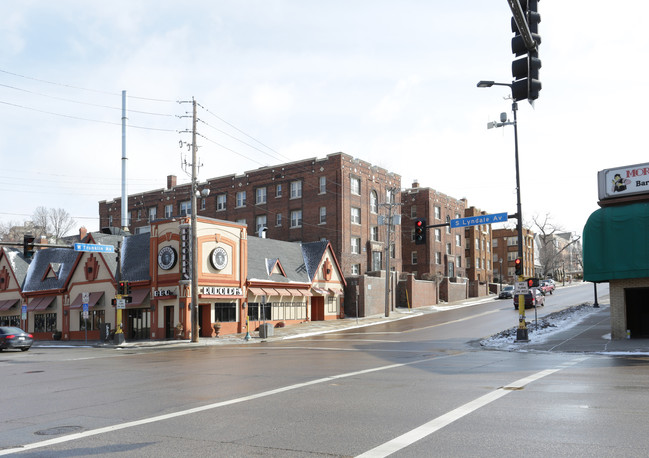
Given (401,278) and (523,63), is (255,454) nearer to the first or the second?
(523,63)

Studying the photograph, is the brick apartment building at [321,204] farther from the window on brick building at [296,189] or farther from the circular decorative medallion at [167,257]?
the circular decorative medallion at [167,257]

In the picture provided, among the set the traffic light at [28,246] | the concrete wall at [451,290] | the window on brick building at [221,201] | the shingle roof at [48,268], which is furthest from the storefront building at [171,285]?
the concrete wall at [451,290]

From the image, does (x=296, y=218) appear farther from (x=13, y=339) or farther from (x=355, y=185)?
(x=13, y=339)

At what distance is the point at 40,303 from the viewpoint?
49250 millimetres

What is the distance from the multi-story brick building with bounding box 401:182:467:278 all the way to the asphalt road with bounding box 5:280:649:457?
2026 inches

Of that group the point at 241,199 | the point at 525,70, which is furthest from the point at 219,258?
the point at 525,70

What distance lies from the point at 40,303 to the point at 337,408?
4563 cm

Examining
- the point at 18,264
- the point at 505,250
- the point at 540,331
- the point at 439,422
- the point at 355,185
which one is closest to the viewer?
the point at 439,422

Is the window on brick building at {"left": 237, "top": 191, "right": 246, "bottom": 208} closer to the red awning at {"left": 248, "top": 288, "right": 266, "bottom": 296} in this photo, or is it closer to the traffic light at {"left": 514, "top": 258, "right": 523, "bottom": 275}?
the red awning at {"left": 248, "top": 288, "right": 266, "bottom": 296}

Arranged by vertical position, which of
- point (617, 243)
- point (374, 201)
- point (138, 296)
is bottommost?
point (138, 296)

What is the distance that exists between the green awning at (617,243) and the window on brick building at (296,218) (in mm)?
37065

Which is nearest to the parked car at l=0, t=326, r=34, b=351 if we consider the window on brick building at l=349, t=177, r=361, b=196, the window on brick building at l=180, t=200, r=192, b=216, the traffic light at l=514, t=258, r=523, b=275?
the traffic light at l=514, t=258, r=523, b=275

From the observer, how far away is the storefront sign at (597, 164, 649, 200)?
2433 cm

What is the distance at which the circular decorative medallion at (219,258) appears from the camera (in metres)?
40.1
